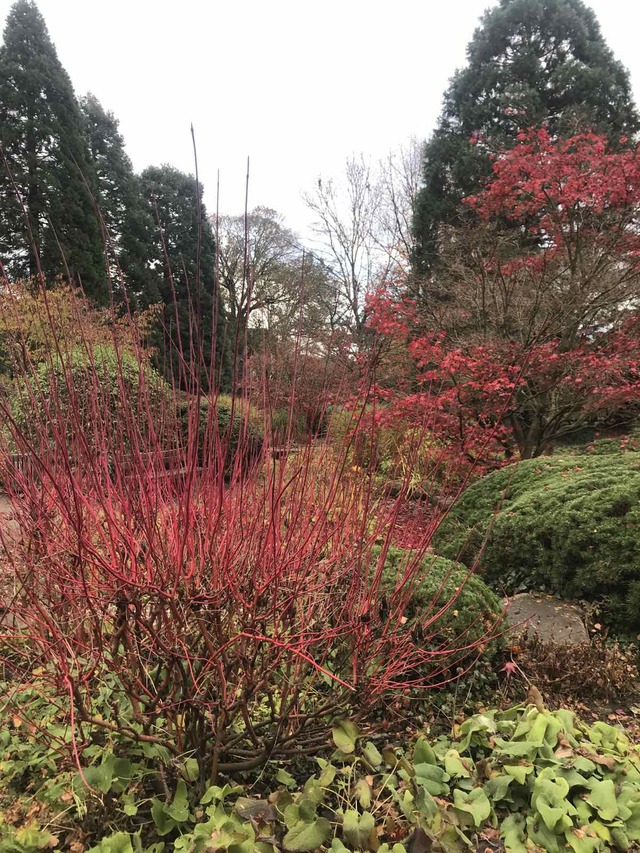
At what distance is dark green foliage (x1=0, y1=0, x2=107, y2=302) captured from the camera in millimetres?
13062

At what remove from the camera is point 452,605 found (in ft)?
8.08

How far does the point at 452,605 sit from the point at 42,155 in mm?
16775

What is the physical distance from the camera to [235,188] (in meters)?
1.39

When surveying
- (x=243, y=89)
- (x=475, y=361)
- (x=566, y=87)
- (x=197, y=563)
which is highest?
(x=566, y=87)

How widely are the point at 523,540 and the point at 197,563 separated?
2.82m

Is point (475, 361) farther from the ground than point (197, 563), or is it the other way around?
point (475, 361)

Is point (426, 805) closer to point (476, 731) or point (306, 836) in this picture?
point (306, 836)

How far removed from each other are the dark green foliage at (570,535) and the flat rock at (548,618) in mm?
180

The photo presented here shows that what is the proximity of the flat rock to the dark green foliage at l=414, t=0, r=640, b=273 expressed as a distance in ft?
34.7

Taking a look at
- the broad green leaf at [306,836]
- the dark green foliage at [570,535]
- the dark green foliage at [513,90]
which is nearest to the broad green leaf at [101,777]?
the broad green leaf at [306,836]

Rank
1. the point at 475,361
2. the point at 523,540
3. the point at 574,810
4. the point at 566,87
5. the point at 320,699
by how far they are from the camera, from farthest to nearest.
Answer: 1. the point at 566,87
2. the point at 475,361
3. the point at 523,540
4. the point at 320,699
5. the point at 574,810

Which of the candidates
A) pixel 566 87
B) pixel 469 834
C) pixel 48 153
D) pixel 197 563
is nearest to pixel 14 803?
pixel 197 563

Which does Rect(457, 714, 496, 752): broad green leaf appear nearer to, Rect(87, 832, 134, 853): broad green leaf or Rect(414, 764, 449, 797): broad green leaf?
Rect(414, 764, 449, 797): broad green leaf

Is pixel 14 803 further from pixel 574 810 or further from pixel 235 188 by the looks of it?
pixel 235 188
